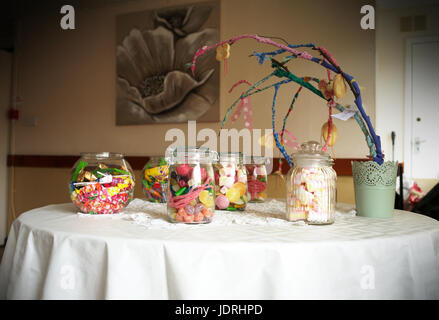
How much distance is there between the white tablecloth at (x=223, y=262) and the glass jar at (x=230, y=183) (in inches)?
13.0

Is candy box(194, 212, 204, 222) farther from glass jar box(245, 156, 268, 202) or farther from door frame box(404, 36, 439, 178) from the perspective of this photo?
door frame box(404, 36, 439, 178)

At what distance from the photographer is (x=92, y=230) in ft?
2.94

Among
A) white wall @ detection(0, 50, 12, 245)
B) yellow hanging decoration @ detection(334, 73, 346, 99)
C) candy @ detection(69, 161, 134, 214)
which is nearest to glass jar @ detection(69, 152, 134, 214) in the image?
candy @ detection(69, 161, 134, 214)

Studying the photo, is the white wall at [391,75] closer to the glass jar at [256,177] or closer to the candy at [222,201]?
the glass jar at [256,177]

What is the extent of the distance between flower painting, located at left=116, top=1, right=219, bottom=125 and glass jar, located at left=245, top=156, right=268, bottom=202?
1459mm

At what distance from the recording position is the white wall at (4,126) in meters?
3.87

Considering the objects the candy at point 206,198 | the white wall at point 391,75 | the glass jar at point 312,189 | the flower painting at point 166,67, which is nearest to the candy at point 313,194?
the glass jar at point 312,189

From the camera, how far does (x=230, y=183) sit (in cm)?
127

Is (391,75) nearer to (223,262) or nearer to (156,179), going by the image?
(156,179)

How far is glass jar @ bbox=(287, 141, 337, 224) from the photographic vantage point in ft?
3.31

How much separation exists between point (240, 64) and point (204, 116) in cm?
54

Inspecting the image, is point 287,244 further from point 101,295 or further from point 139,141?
point 139,141

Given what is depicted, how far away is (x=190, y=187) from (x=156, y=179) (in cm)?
59
